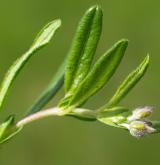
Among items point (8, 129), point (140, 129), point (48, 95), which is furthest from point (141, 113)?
point (48, 95)

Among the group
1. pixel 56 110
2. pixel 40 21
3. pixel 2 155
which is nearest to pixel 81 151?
pixel 2 155

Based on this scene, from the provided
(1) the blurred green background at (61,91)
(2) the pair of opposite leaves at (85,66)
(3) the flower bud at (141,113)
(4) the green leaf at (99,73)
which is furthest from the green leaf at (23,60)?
(1) the blurred green background at (61,91)

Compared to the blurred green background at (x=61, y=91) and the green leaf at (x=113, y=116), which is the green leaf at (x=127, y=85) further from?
the blurred green background at (x=61, y=91)

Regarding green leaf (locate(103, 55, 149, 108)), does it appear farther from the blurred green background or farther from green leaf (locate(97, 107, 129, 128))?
the blurred green background

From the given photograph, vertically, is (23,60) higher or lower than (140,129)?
higher

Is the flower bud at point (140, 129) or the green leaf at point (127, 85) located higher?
the green leaf at point (127, 85)

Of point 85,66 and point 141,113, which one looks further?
point 85,66

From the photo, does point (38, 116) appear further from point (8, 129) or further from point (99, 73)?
point (99, 73)
